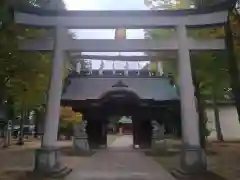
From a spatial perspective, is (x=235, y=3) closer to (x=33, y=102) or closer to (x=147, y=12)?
(x=147, y=12)

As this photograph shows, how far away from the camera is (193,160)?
1248cm

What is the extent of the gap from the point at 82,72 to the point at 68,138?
10.9 metres

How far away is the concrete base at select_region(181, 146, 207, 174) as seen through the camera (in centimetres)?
1239

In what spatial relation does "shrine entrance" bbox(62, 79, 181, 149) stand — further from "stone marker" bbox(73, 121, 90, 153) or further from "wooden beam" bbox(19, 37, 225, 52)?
"wooden beam" bbox(19, 37, 225, 52)

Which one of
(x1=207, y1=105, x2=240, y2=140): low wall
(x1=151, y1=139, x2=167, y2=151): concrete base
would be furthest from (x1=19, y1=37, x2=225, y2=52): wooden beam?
(x1=207, y1=105, x2=240, y2=140): low wall

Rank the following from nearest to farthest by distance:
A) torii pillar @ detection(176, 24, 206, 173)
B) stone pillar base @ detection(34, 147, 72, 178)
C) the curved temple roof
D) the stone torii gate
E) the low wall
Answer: stone pillar base @ detection(34, 147, 72, 178) < torii pillar @ detection(176, 24, 206, 173) < the stone torii gate < the curved temple roof < the low wall

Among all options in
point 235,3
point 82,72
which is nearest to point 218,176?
point 235,3

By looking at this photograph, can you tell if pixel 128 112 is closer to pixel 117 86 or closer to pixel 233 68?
pixel 117 86

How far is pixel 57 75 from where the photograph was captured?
45.1 ft

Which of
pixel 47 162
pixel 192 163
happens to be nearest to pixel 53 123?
pixel 47 162

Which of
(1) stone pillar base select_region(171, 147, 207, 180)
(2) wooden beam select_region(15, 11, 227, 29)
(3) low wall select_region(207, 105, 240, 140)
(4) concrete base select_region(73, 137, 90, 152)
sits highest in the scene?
(2) wooden beam select_region(15, 11, 227, 29)

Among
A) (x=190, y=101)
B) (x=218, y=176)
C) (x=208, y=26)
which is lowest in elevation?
(x=218, y=176)

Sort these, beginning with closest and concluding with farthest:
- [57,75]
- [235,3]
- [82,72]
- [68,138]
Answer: [235,3] → [57,75] → [82,72] → [68,138]

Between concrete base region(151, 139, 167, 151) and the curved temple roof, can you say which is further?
the curved temple roof
